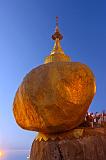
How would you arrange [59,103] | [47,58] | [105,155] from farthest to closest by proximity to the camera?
[47,58] → [105,155] → [59,103]

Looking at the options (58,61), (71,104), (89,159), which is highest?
(58,61)

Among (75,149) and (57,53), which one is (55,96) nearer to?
→ (75,149)

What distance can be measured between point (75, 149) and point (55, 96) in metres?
2.09

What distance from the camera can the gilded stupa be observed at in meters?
9.84

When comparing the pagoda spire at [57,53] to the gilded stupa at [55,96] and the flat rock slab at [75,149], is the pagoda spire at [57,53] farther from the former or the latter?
the flat rock slab at [75,149]

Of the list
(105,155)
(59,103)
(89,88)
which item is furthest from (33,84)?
(105,155)

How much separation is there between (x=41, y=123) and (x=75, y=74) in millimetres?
2138

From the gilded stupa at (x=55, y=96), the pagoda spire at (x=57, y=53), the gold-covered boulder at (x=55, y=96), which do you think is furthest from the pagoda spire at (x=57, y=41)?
the gold-covered boulder at (x=55, y=96)

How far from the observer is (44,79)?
10.0m

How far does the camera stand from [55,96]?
9.80 metres

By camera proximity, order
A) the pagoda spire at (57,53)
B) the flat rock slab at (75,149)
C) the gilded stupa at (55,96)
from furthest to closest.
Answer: the pagoda spire at (57,53)
the flat rock slab at (75,149)
the gilded stupa at (55,96)

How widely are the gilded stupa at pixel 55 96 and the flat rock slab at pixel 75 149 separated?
49 cm

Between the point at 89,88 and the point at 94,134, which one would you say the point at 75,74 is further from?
the point at 94,134

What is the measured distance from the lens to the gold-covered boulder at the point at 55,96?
9.84 m
